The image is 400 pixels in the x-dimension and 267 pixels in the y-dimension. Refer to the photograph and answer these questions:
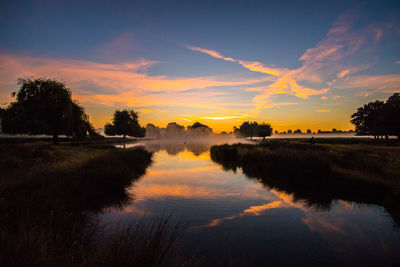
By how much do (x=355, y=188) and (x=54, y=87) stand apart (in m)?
36.1

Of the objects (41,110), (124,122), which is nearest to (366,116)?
(124,122)

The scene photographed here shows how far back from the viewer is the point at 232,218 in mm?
9734

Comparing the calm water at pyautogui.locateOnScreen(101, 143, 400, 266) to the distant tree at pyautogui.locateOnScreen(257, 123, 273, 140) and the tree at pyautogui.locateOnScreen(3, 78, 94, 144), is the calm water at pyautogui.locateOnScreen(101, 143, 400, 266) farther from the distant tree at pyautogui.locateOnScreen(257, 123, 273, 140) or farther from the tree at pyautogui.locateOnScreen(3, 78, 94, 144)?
the distant tree at pyautogui.locateOnScreen(257, 123, 273, 140)

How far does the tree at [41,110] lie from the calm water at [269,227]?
22481 mm

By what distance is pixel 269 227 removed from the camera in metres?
8.75

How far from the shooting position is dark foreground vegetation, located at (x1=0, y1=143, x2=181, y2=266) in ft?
11.9

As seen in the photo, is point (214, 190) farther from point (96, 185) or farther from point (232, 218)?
point (96, 185)

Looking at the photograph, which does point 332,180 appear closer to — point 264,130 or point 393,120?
point 393,120

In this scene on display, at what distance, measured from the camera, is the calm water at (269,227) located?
21.4 ft

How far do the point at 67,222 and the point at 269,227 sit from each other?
772 centimetres

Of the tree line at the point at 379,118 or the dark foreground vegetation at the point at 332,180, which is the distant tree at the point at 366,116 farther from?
the dark foreground vegetation at the point at 332,180

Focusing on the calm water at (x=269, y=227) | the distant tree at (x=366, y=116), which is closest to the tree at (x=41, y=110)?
the calm water at (x=269, y=227)

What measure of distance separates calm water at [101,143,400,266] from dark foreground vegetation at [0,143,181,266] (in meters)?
1.27

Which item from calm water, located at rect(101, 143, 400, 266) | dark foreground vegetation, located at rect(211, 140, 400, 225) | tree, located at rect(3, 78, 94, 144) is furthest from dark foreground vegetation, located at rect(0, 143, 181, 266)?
tree, located at rect(3, 78, 94, 144)
